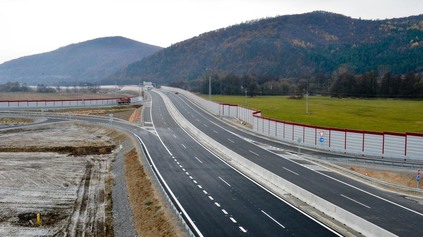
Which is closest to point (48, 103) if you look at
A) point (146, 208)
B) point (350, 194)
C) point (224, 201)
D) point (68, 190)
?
point (68, 190)

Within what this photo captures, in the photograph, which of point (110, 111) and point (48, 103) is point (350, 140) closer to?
point (110, 111)

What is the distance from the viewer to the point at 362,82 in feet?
528

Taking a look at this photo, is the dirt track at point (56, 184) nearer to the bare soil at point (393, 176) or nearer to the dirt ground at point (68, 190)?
the dirt ground at point (68, 190)

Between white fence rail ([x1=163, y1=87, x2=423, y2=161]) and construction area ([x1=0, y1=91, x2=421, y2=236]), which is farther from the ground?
white fence rail ([x1=163, y1=87, x2=423, y2=161])

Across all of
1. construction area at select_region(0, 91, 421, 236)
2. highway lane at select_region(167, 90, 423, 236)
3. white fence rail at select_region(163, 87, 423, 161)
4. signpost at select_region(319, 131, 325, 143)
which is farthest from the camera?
signpost at select_region(319, 131, 325, 143)

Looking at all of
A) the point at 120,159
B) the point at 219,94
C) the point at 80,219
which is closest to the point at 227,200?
the point at 80,219

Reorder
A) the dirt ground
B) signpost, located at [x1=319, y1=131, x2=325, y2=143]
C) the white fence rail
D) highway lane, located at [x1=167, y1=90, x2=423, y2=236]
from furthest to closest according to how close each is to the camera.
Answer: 1. signpost, located at [x1=319, y1=131, x2=325, y2=143]
2. the white fence rail
3. the dirt ground
4. highway lane, located at [x1=167, y1=90, x2=423, y2=236]

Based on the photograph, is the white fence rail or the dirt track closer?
the dirt track

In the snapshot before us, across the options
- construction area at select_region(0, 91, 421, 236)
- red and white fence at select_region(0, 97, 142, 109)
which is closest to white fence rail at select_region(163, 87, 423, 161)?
construction area at select_region(0, 91, 421, 236)

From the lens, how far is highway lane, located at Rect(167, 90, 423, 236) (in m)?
29.1

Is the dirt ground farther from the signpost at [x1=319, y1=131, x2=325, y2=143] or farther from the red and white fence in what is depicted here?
the red and white fence

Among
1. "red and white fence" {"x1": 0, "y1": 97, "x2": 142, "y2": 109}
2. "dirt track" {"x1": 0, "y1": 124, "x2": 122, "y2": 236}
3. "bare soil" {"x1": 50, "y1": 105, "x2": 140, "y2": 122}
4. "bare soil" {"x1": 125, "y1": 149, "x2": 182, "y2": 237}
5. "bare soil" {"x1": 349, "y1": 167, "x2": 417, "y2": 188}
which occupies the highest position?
"red and white fence" {"x1": 0, "y1": 97, "x2": 142, "y2": 109}

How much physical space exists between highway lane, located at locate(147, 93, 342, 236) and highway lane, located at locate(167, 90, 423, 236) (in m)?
4.27

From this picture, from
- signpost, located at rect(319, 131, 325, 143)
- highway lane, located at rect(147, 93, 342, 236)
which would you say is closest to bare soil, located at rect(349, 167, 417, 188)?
signpost, located at rect(319, 131, 325, 143)
